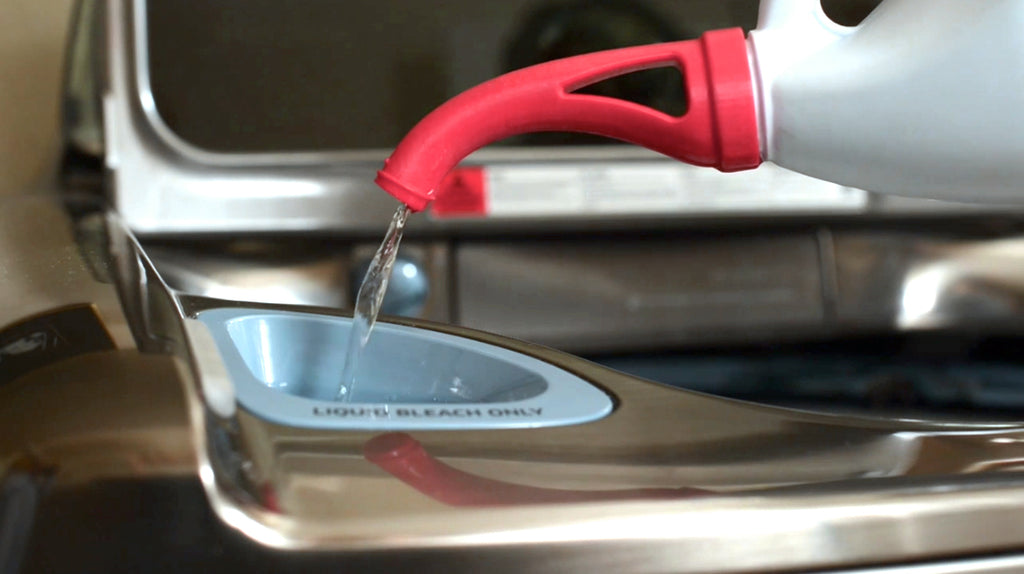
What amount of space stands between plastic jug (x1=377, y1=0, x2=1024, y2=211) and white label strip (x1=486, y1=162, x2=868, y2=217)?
183mm

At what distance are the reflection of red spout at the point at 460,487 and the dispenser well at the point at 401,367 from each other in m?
0.03

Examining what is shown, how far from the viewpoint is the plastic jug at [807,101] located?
254 millimetres

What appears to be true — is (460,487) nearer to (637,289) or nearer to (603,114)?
(603,114)

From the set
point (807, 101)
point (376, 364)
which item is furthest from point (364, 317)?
point (807, 101)

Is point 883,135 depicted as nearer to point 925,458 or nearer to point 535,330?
point 925,458

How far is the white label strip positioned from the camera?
1.48 feet

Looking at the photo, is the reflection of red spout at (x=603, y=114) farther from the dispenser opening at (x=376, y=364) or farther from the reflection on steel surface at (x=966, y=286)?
the reflection on steel surface at (x=966, y=286)

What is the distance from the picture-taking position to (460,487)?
0.19 meters

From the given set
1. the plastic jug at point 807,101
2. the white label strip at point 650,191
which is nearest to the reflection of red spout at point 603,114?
the plastic jug at point 807,101

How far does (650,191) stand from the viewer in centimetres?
46

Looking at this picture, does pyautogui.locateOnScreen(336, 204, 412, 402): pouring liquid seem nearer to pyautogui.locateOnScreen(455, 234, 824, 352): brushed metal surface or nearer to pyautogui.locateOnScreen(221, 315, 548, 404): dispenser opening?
pyautogui.locateOnScreen(221, 315, 548, 404): dispenser opening

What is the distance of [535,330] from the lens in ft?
1.50

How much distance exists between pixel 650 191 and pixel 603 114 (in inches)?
7.9

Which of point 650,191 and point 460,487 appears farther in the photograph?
point 650,191
